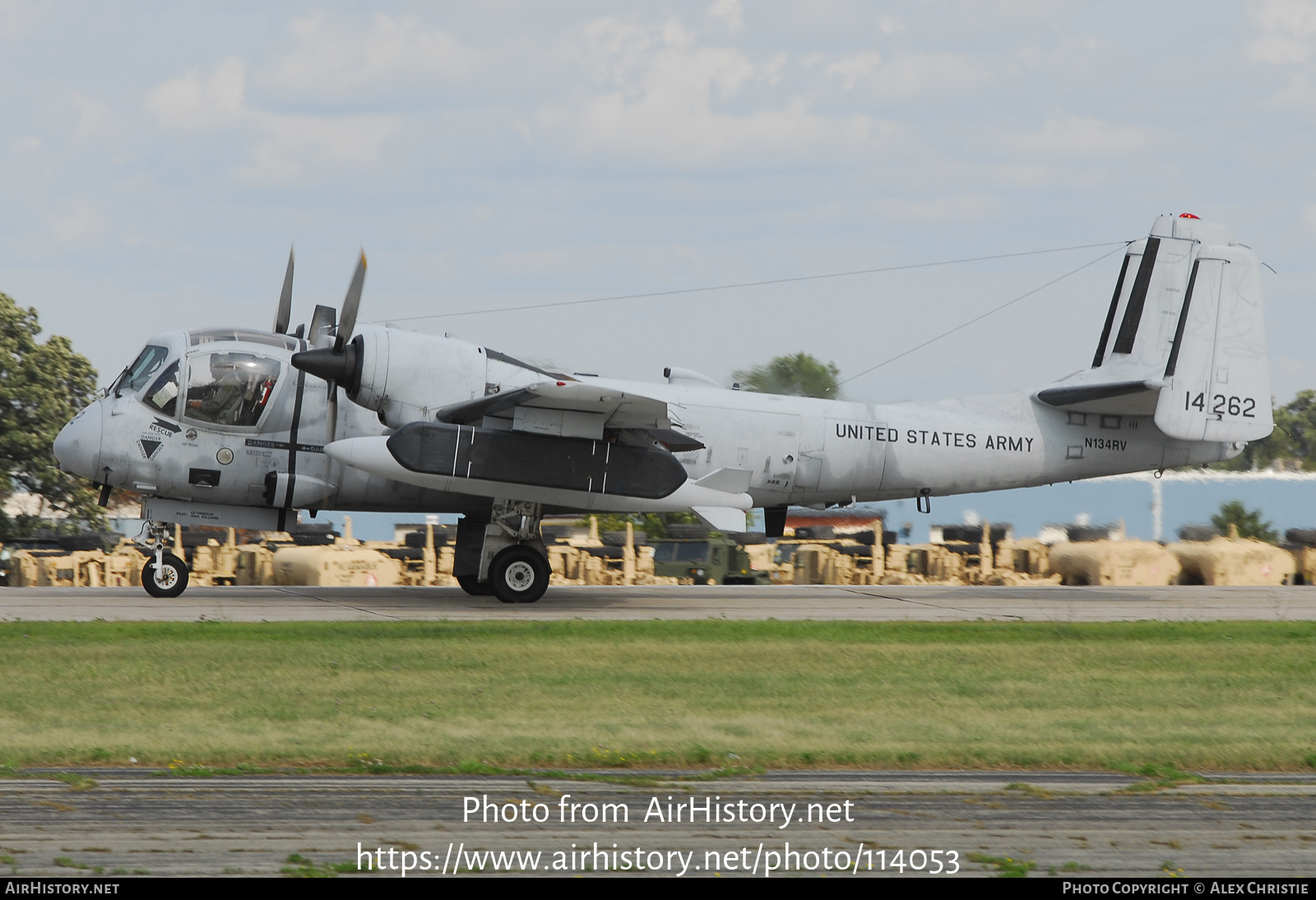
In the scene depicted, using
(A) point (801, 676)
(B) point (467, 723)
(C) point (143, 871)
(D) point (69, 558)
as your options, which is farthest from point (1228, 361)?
(D) point (69, 558)

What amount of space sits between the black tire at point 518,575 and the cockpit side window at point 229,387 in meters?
4.54

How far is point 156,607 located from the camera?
63.1 ft

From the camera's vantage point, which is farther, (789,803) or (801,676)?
(801,676)

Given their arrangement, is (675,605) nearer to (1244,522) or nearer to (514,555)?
(514,555)

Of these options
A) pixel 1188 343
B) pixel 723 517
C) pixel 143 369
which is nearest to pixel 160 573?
pixel 143 369

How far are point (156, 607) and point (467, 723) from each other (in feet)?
32.7

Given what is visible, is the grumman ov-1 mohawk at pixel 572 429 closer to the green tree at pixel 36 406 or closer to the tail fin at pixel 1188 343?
the tail fin at pixel 1188 343

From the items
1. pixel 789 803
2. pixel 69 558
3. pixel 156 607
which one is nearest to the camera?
pixel 789 803

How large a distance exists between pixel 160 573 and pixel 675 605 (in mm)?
8568

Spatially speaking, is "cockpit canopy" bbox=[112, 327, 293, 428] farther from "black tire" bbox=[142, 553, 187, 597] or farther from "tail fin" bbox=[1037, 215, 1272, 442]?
"tail fin" bbox=[1037, 215, 1272, 442]

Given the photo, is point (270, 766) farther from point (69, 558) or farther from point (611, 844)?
point (69, 558)

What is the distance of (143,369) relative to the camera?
2034cm

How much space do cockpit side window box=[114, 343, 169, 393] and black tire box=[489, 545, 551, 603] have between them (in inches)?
245

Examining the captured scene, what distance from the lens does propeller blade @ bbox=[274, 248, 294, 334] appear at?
2255 cm
